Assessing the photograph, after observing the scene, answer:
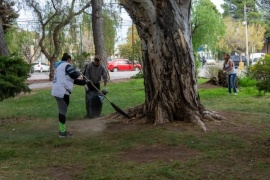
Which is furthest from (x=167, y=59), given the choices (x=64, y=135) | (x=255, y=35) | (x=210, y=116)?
(x=255, y=35)

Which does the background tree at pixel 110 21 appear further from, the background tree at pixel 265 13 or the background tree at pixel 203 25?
the background tree at pixel 265 13

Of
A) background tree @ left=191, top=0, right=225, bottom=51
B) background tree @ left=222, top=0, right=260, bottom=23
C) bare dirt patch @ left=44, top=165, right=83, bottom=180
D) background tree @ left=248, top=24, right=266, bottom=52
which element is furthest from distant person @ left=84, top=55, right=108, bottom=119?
background tree @ left=222, top=0, right=260, bottom=23

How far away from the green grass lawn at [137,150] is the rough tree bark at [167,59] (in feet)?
1.16

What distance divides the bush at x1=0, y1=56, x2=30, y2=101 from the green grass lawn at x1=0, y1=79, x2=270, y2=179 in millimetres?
828

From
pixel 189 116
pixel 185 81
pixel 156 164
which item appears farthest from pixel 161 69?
pixel 156 164

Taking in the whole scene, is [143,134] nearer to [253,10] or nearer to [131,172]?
[131,172]

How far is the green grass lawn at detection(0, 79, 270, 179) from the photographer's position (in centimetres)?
581

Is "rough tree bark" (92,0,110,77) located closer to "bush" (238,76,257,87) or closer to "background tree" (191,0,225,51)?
"background tree" (191,0,225,51)

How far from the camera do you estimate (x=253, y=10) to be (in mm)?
65312

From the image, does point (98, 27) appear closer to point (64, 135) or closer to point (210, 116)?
point (210, 116)

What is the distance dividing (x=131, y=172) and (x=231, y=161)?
1439 millimetres

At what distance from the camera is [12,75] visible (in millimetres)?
10125

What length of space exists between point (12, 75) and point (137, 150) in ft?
13.8

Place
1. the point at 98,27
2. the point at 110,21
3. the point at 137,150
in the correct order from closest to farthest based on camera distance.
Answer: the point at 137,150 → the point at 98,27 → the point at 110,21
